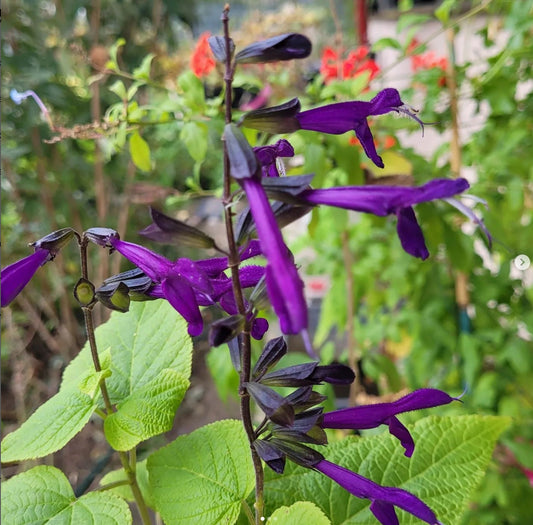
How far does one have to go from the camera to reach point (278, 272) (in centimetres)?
21

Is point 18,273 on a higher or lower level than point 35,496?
higher

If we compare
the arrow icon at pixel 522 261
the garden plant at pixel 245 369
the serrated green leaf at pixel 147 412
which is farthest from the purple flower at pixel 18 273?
the arrow icon at pixel 522 261

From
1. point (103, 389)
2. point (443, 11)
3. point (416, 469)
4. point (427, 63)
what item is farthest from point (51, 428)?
point (427, 63)

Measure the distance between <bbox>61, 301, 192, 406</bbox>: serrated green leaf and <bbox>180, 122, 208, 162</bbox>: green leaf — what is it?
23cm

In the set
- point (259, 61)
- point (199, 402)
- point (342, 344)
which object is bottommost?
point (199, 402)

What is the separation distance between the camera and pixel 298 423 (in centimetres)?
28

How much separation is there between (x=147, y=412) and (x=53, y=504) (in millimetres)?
86

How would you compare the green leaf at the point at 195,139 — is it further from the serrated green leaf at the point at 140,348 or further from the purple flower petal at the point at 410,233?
the purple flower petal at the point at 410,233

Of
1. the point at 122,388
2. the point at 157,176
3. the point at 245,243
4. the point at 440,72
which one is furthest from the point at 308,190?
the point at 157,176

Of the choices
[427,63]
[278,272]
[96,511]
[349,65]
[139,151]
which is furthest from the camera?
[427,63]

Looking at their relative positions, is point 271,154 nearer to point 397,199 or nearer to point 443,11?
point 397,199

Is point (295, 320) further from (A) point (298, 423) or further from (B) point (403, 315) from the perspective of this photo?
(B) point (403, 315)

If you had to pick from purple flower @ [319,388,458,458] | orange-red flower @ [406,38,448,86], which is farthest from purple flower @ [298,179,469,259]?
orange-red flower @ [406,38,448,86]

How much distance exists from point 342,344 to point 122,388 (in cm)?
115
